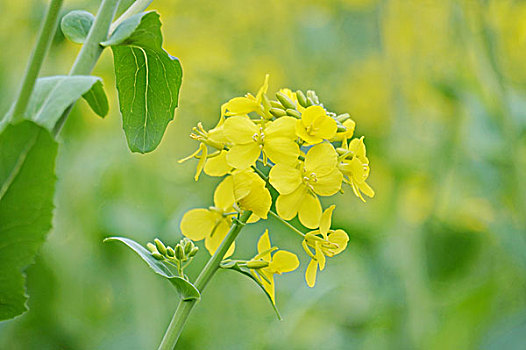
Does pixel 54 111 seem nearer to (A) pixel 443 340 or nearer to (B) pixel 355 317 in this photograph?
(A) pixel 443 340

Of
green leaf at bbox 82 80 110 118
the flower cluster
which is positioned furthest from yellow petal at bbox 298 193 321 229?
green leaf at bbox 82 80 110 118

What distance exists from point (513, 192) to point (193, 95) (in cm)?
66

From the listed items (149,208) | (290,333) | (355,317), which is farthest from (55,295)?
(355,317)

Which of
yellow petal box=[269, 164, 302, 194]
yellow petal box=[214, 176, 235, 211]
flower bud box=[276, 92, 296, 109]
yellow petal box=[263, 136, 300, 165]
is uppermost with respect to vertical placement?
flower bud box=[276, 92, 296, 109]

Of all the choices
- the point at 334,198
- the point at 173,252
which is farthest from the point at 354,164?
the point at 334,198

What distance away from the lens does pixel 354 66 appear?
1.58 m

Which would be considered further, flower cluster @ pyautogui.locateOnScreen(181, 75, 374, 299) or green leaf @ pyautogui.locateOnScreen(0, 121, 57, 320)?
flower cluster @ pyautogui.locateOnScreen(181, 75, 374, 299)

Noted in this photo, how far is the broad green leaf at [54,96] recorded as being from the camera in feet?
0.90

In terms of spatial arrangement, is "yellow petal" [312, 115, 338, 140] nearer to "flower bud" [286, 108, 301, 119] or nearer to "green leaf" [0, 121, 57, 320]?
"flower bud" [286, 108, 301, 119]

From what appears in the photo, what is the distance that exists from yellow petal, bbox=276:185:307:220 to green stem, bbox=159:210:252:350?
20 mm

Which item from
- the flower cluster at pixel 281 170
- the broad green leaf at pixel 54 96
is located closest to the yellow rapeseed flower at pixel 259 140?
the flower cluster at pixel 281 170

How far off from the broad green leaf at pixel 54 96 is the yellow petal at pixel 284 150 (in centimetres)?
12

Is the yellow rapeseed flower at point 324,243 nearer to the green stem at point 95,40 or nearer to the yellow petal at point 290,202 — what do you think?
the yellow petal at point 290,202

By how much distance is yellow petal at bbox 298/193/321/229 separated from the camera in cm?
37
